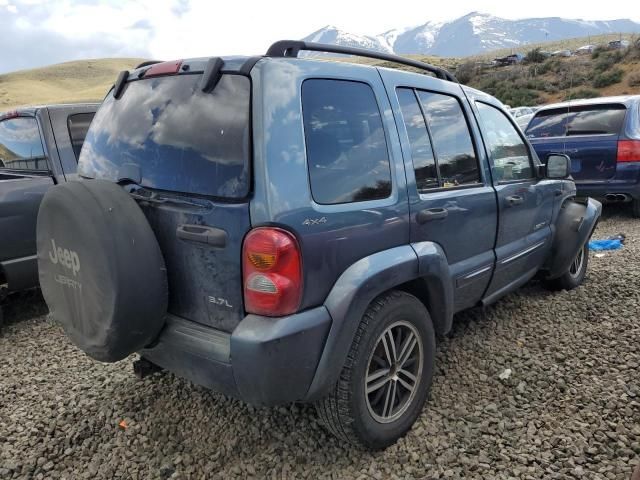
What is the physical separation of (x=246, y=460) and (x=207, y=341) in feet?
2.46

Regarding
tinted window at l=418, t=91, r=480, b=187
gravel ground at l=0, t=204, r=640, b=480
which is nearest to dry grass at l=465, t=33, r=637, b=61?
tinted window at l=418, t=91, r=480, b=187

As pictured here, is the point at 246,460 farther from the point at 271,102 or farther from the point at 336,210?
the point at 271,102

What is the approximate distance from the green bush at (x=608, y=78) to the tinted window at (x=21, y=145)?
33400mm

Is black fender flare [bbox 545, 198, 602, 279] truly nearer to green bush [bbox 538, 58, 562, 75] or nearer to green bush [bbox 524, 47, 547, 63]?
green bush [bbox 538, 58, 562, 75]

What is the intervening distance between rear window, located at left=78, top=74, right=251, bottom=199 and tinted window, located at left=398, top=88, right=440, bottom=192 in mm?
979

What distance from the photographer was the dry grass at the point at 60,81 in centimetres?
7481

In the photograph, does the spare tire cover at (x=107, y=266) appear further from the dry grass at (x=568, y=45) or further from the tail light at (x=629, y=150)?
the dry grass at (x=568, y=45)

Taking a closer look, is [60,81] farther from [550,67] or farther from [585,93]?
[585,93]

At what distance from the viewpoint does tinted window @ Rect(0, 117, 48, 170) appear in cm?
455

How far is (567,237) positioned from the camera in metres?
4.16

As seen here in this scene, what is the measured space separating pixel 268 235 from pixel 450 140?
5.14 feet

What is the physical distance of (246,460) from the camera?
2.48 m

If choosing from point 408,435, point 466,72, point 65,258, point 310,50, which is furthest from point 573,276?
point 466,72

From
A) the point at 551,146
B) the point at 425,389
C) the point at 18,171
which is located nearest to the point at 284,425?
the point at 425,389
